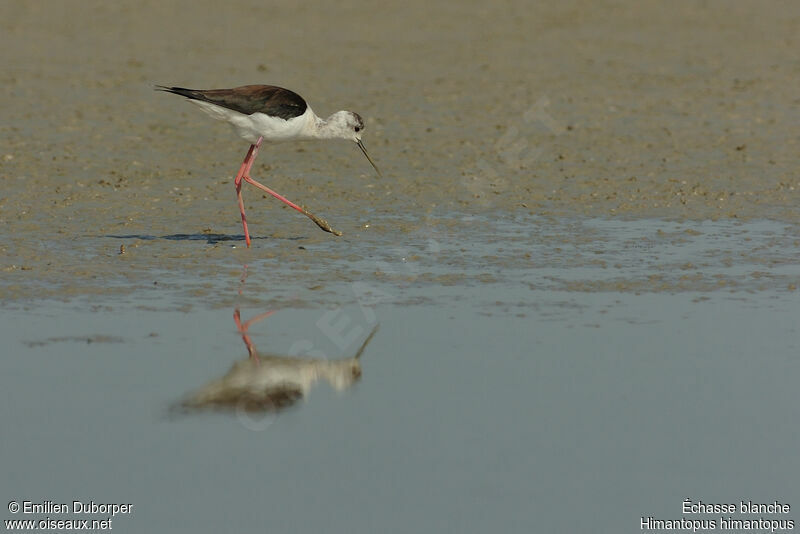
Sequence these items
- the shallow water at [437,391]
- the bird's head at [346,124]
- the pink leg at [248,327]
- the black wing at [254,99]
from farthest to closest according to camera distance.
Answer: the bird's head at [346,124]
the black wing at [254,99]
the pink leg at [248,327]
the shallow water at [437,391]

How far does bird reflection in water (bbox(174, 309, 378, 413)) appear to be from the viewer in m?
5.36

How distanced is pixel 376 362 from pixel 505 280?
1.69 m

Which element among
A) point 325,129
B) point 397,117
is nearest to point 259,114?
point 325,129

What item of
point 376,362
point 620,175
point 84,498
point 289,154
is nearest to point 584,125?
point 620,175

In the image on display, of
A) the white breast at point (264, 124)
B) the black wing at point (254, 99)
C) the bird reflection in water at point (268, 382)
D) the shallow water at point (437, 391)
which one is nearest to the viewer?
the shallow water at point (437, 391)

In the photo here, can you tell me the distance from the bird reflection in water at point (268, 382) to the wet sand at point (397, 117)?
1.93 meters

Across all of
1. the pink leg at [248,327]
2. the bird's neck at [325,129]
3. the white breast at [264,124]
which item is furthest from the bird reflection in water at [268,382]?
the bird's neck at [325,129]

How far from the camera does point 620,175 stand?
34.3 feet

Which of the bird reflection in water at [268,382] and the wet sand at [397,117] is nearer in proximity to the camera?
the bird reflection in water at [268,382]

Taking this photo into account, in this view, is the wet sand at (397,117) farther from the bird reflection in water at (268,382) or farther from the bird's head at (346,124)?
the bird reflection in water at (268,382)

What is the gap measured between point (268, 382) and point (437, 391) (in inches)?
26.6

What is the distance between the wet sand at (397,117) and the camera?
9.41 meters

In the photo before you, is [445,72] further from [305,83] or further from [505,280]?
[505,280]

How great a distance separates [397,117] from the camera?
12445 millimetres
